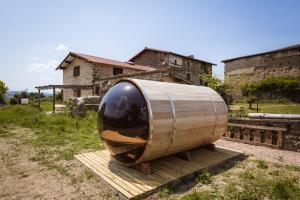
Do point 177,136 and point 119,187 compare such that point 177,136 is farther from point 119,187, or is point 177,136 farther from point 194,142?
point 119,187

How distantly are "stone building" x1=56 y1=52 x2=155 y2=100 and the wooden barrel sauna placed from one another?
1528cm

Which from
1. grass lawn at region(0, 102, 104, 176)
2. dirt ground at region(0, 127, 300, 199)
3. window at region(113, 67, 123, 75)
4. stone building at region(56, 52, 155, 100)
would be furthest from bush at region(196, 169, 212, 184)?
window at region(113, 67, 123, 75)

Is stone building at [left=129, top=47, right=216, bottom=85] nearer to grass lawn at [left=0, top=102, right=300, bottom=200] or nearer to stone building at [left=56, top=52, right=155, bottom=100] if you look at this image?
stone building at [left=56, top=52, right=155, bottom=100]

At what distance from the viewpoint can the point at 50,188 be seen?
12.4ft

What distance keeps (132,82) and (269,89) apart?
27315 mm

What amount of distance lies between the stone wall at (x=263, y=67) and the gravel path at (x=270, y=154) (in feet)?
65.6

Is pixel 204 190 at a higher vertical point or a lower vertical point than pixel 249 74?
lower

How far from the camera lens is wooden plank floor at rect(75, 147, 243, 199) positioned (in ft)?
11.8

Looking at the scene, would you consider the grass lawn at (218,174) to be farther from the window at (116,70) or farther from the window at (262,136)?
the window at (116,70)

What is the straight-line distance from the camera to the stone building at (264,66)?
90.6 ft

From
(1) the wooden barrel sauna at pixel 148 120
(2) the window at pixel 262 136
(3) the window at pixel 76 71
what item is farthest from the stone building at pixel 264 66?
(1) the wooden barrel sauna at pixel 148 120

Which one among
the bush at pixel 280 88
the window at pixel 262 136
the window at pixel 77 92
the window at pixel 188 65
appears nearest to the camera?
the window at pixel 262 136

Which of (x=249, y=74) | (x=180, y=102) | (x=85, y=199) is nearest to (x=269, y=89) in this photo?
(x=249, y=74)

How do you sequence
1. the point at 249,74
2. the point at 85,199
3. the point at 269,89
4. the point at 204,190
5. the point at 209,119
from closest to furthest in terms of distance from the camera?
1. the point at 85,199
2. the point at 204,190
3. the point at 209,119
4. the point at 269,89
5. the point at 249,74
